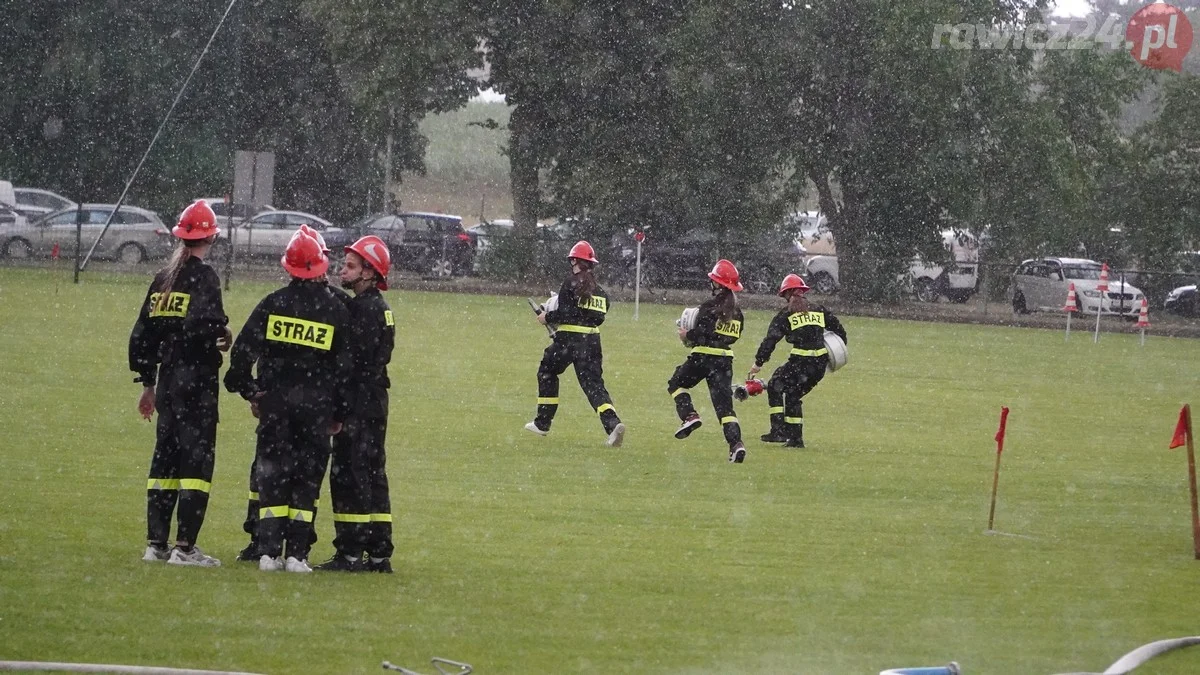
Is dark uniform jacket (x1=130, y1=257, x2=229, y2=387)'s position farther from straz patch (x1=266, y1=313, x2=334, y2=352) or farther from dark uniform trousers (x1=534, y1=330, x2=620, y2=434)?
dark uniform trousers (x1=534, y1=330, x2=620, y2=434)

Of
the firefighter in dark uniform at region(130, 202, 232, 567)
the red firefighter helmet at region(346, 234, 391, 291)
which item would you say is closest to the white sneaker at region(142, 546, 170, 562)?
the firefighter in dark uniform at region(130, 202, 232, 567)

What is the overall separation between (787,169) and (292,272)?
40.0 m

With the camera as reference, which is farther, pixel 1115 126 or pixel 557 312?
pixel 1115 126

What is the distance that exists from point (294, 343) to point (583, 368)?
24.5ft

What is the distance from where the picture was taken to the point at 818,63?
150ft

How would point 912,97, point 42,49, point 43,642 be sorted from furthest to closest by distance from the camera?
1. point 42,49
2. point 912,97
3. point 43,642

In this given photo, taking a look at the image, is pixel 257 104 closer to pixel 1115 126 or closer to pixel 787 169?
pixel 787 169

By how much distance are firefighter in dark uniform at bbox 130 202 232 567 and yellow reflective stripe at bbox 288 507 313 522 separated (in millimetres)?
481

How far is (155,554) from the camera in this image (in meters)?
9.40

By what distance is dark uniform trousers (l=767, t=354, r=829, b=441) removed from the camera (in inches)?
655

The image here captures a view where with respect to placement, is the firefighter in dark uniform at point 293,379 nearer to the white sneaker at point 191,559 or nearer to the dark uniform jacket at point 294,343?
the dark uniform jacket at point 294,343

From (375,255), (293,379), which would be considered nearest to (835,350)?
(375,255)

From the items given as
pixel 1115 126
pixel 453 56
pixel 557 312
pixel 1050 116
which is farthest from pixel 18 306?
pixel 1115 126

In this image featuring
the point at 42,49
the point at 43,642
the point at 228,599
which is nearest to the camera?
the point at 43,642
